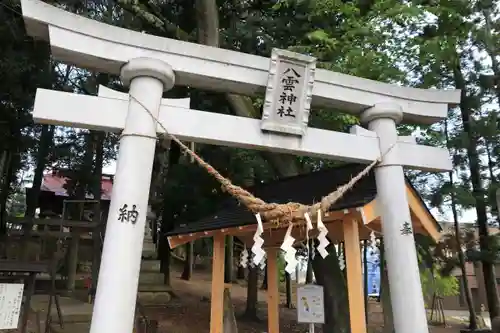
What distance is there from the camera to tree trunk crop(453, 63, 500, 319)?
1113cm

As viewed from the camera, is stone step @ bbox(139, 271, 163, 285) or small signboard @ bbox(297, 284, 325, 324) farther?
stone step @ bbox(139, 271, 163, 285)

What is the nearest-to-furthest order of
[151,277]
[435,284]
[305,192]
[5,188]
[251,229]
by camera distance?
1. [251,229]
2. [305,192]
3. [5,188]
4. [151,277]
5. [435,284]

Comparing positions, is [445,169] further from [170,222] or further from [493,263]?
[170,222]

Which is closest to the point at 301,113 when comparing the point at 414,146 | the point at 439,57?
the point at 414,146

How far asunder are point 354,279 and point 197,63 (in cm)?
304

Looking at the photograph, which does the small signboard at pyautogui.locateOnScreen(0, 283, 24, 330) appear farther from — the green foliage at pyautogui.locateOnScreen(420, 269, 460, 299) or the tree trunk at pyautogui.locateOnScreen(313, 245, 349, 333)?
the green foliage at pyautogui.locateOnScreen(420, 269, 460, 299)

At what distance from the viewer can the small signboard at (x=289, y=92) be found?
4613 millimetres

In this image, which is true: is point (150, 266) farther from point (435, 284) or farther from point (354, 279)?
point (435, 284)

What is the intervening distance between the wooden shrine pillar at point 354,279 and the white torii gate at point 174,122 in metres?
0.37

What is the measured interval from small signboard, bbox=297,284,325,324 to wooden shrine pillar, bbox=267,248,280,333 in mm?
2133

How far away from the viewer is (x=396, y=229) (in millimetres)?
4770

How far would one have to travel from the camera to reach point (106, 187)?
22.1 metres

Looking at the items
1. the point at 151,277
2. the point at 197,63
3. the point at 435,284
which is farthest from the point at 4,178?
the point at 435,284

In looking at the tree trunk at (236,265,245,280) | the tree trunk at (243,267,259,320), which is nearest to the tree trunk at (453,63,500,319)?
the tree trunk at (243,267,259,320)
